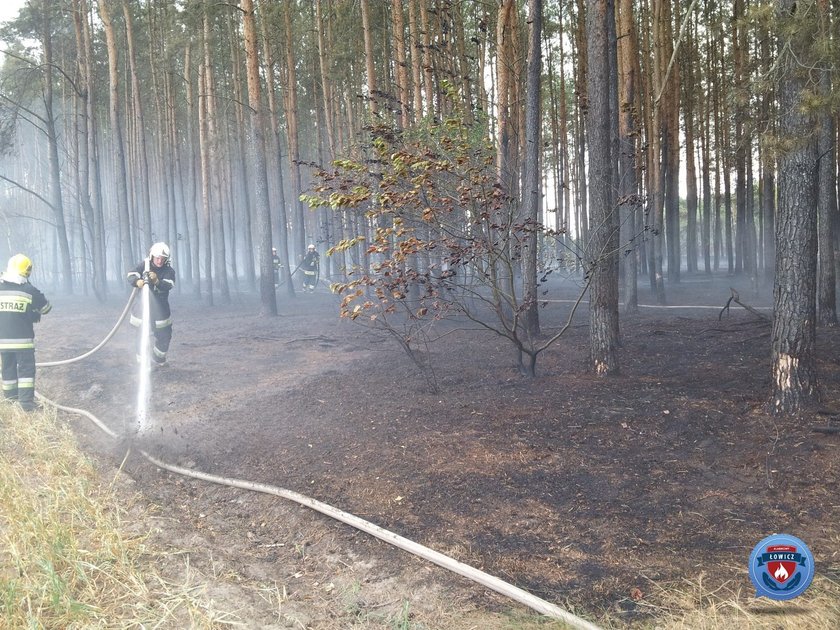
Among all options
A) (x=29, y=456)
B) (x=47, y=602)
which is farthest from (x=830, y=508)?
(x=29, y=456)

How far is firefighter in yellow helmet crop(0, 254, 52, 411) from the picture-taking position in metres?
8.06

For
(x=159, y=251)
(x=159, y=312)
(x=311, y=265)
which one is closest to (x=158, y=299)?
(x=159, y=312)

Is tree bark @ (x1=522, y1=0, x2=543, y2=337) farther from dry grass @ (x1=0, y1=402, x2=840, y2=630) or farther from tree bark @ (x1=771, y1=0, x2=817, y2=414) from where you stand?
dry grass @ (x1=0, y1=402, x2=840, y2=630)

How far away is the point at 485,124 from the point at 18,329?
29.4ft

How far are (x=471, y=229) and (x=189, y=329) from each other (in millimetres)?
10288

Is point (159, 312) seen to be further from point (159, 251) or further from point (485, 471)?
point (485, 471)

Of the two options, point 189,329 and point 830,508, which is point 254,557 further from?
point 189,329

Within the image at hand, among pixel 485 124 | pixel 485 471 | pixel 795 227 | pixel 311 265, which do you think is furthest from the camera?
pixel 311 265

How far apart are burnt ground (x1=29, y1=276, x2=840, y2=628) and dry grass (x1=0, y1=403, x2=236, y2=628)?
28 cm

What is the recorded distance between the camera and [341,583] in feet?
12.8

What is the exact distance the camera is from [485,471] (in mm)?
5289

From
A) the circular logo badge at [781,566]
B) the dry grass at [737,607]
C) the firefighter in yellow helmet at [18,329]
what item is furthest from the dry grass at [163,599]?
the firefighter in yellow helmet at [18,329]

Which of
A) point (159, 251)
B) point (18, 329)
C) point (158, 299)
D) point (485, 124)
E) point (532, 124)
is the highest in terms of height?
point (485, 124)

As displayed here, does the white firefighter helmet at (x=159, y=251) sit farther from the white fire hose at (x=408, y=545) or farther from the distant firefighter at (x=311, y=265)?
the distant firefighter at (x=311, y=265)
